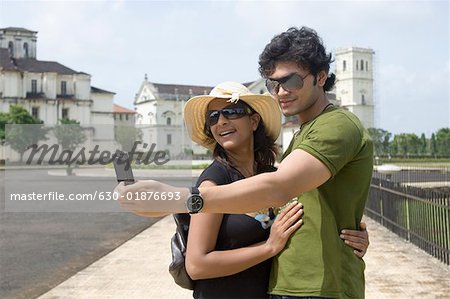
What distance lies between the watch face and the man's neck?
664 millimetres

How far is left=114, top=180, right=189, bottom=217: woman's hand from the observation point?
158cm

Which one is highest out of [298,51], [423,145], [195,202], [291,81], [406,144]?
[406,144]

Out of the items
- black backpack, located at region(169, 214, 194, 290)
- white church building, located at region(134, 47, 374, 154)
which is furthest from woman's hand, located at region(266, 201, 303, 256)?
white church building, located at region(134, 47, 374, 154)

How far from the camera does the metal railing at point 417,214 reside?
7.97m

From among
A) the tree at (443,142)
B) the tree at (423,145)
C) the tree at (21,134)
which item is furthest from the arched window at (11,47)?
the tree at (443,142)

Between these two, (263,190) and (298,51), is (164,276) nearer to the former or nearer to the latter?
(298,51)

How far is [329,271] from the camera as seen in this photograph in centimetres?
205

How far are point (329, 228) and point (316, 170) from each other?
0.32 metres

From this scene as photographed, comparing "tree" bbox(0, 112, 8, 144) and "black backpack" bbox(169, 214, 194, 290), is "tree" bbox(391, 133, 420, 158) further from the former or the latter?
"black backpack" bbox(169, 214, 194, 290)

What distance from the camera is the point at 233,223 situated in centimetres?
223

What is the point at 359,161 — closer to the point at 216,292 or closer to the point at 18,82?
the point at 216,292

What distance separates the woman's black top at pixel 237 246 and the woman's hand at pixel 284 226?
0.12 meters

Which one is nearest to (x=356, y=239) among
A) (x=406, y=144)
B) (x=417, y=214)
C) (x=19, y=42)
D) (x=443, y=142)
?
(x=417, y=214)

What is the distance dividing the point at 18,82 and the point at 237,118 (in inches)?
3067
